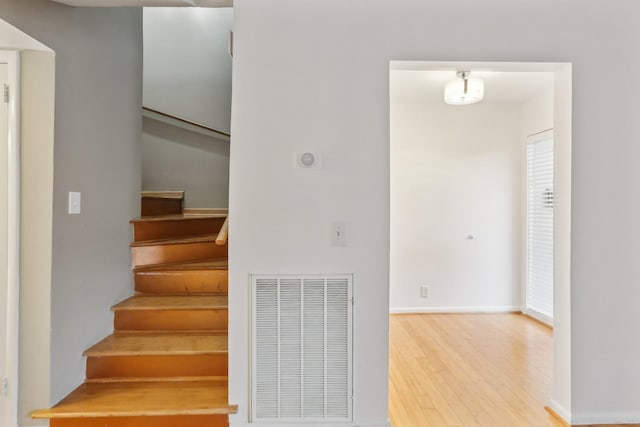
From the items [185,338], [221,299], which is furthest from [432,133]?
[185,338]

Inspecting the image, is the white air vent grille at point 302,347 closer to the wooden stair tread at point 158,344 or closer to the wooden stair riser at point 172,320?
the wooden stair tread at point 158,344

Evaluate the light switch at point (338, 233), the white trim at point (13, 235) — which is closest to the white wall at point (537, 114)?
the light switch at point (338, 233)

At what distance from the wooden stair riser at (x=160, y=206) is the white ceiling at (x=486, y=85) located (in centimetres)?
251

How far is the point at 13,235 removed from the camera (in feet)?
5.82

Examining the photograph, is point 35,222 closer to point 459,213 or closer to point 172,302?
point 172,302

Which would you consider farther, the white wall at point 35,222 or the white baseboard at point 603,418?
the white baseboard at point 603,418

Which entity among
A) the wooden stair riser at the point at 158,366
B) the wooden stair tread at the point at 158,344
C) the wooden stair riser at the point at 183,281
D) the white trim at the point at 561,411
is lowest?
the white trim at the point at 561,411

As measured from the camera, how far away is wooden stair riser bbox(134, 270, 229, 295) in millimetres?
2520

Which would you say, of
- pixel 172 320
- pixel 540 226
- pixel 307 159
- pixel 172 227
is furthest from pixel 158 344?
pixel 540 226

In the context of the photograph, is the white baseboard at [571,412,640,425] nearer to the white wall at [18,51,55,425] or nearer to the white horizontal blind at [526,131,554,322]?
the white horizontal blind at [526,131,554,322]

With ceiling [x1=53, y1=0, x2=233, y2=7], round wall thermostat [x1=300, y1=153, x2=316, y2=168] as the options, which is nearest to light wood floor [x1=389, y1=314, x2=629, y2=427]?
round wall thermostat [x1=300, y1=153, x2=316, y2=168]

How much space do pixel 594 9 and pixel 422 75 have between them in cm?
140

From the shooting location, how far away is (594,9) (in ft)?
6.39

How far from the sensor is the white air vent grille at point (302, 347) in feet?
6.14
